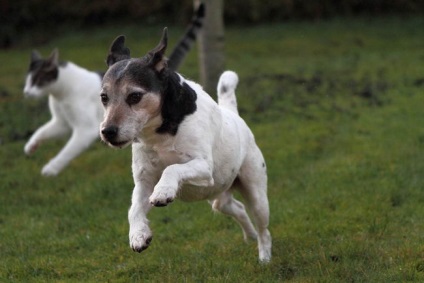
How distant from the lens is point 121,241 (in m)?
8.41

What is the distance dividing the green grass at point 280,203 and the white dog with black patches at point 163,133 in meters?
0.80

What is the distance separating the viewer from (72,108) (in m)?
12.8

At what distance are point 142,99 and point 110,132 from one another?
41 centimetres

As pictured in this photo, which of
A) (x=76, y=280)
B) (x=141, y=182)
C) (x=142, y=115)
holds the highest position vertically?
(x=142, y=115)

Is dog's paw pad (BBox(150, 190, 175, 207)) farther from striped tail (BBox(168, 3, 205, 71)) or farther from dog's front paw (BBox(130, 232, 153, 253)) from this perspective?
striped tail (BBox(168, 3, 205, 71))

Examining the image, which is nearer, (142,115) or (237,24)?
(142,115)

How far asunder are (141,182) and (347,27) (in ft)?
86.6

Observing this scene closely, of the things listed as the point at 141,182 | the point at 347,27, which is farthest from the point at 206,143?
the point at 347,27

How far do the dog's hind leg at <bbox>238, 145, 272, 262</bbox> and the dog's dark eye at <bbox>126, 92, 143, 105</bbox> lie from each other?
1.77 meters

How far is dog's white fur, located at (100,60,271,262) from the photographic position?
231 inches

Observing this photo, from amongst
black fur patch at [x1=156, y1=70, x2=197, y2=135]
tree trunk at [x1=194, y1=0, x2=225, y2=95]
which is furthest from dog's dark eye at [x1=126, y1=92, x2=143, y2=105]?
tree trunk at [x1=194, y1=0, x2=225, y2=95]

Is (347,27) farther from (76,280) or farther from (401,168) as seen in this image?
(76,280)

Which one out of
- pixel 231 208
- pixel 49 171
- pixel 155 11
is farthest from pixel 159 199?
pixel 155 11

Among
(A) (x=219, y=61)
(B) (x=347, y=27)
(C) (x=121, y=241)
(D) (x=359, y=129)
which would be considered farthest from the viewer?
(B) (x=347, y=27)
